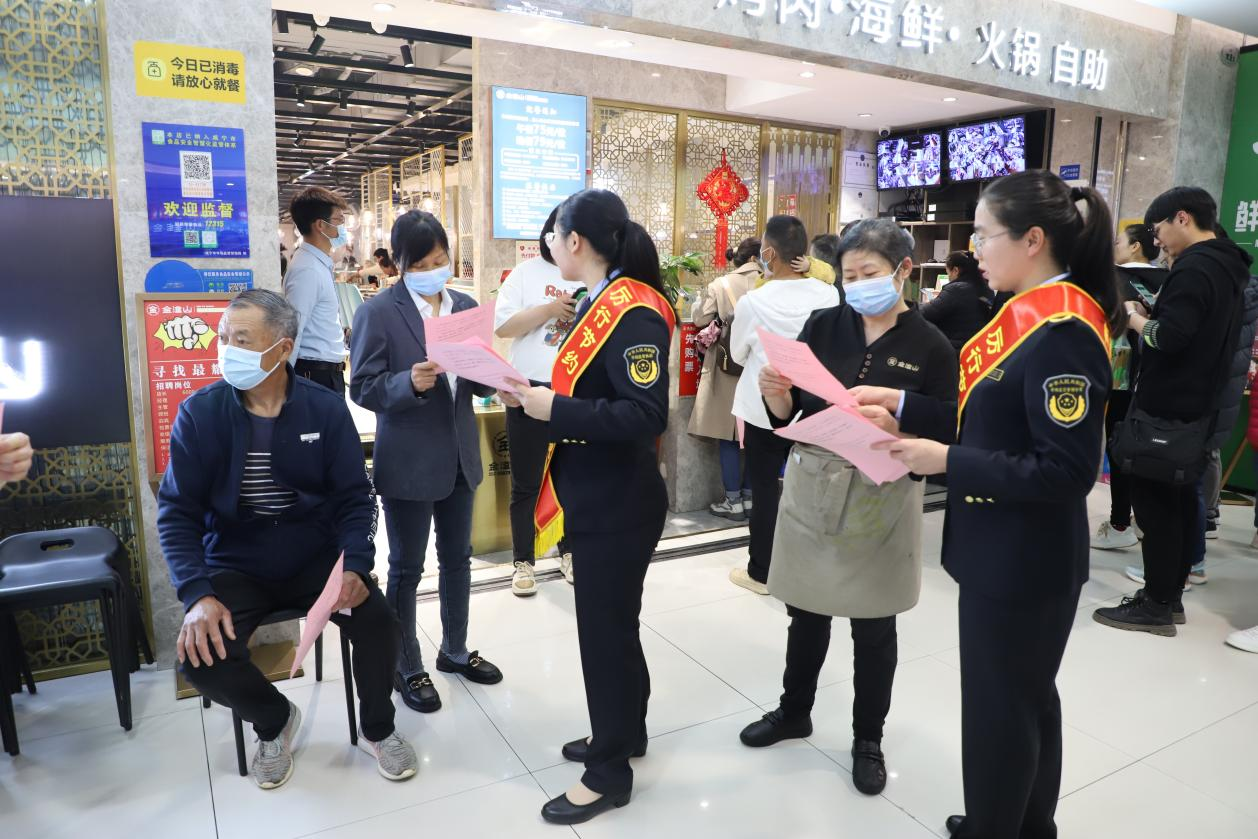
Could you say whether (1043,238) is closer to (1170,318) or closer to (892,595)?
(892,595)

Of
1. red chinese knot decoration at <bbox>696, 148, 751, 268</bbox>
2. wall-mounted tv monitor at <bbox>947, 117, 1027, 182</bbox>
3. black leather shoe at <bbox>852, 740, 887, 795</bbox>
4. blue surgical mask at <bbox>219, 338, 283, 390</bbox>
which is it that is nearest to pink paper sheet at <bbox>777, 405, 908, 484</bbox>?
black leather shoe at <bbox>852, 740, 887, 795</bbox>

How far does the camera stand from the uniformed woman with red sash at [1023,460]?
1.47 meters

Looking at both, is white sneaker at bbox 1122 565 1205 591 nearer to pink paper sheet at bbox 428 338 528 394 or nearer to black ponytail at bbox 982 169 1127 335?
black ponytail at bbox 982 169 1127 335

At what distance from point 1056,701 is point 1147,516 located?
2025 mm

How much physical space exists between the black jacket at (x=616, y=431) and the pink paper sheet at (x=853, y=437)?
344 millimetres

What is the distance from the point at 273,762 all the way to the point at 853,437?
5.75ft

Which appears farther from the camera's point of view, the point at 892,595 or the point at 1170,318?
the point at 1170,318

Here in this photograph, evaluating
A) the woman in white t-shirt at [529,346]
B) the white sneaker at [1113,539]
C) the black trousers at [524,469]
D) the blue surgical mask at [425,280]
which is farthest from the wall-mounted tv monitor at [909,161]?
the blue surgical mask at [425,280]

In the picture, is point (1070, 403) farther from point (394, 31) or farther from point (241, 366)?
point (394, 31)

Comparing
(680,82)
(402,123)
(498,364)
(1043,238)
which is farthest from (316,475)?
(402,123)

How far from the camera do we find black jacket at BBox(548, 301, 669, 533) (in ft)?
6.12

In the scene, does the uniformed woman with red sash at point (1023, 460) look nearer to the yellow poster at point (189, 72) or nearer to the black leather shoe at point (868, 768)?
the black leather shoe at point (868, 768)

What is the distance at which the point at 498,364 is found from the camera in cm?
196

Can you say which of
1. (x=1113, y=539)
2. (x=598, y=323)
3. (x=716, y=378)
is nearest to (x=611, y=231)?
(x=598, y=323)
